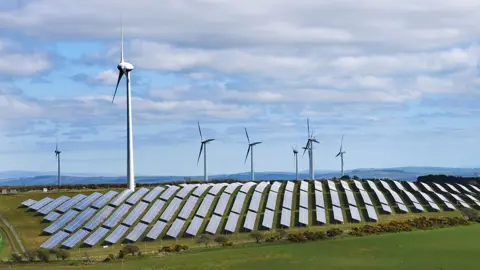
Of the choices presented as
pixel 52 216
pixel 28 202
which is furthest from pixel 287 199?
pixel 28 202

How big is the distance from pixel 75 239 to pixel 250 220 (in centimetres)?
2837

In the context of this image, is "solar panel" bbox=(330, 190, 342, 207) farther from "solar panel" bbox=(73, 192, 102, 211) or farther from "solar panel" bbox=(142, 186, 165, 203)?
"solar panel" bbox=(73, 192, 102, 211)

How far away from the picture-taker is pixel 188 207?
412 feet

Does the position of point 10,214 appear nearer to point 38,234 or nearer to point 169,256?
point 38,234

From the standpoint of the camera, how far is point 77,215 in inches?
4823

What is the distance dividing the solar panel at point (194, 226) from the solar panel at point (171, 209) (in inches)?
183

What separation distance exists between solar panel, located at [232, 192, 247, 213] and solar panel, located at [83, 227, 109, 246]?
2338cm

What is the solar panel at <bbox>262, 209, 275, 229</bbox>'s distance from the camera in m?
117

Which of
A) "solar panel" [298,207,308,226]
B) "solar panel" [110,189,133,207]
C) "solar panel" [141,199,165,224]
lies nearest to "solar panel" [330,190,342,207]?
"solar panel" [298,207,308,226]

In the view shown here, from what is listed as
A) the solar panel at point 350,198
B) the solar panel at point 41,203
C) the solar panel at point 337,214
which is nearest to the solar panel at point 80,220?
the solar panel at point 41,203

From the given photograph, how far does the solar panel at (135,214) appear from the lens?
117 metres

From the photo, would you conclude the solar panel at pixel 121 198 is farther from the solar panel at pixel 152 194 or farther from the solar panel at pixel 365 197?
the solar panel at pixel 365 197

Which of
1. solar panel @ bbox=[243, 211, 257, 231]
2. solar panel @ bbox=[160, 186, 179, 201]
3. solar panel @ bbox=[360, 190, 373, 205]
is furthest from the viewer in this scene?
solar panel @ bbox=[360, 190, 373, 205]

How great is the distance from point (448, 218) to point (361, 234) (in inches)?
889
